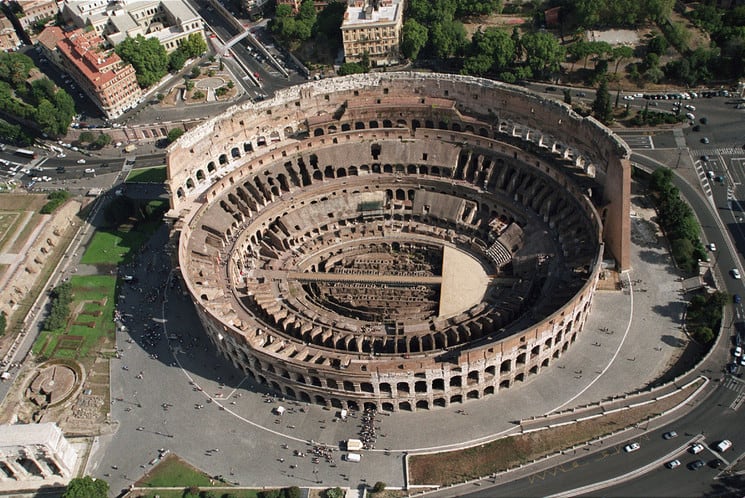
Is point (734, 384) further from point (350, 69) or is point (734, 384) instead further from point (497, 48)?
point (350, 69)

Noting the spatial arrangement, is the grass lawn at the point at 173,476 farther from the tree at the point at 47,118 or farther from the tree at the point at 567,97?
the tree at the point at 567,97

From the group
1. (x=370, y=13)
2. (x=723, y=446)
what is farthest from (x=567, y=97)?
(x=723, y=446)

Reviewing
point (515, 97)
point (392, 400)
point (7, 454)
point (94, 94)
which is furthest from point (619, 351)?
point (94, 94)

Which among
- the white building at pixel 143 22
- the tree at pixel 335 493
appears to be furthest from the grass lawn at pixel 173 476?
the white building at pixel 143 22

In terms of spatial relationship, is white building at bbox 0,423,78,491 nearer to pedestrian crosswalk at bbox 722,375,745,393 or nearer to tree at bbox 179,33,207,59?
pedestrian crosswalk at bbox 722,375,745,393

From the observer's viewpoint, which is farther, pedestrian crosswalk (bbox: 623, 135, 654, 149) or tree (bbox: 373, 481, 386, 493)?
pedestrian crosswalk (bbox: 623, 135, 654, 149)

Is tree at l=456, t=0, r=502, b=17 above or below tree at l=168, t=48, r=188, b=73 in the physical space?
above

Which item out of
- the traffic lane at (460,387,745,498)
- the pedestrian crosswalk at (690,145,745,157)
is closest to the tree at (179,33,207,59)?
the pedestrian crosswalk at (690,145,745,157)
